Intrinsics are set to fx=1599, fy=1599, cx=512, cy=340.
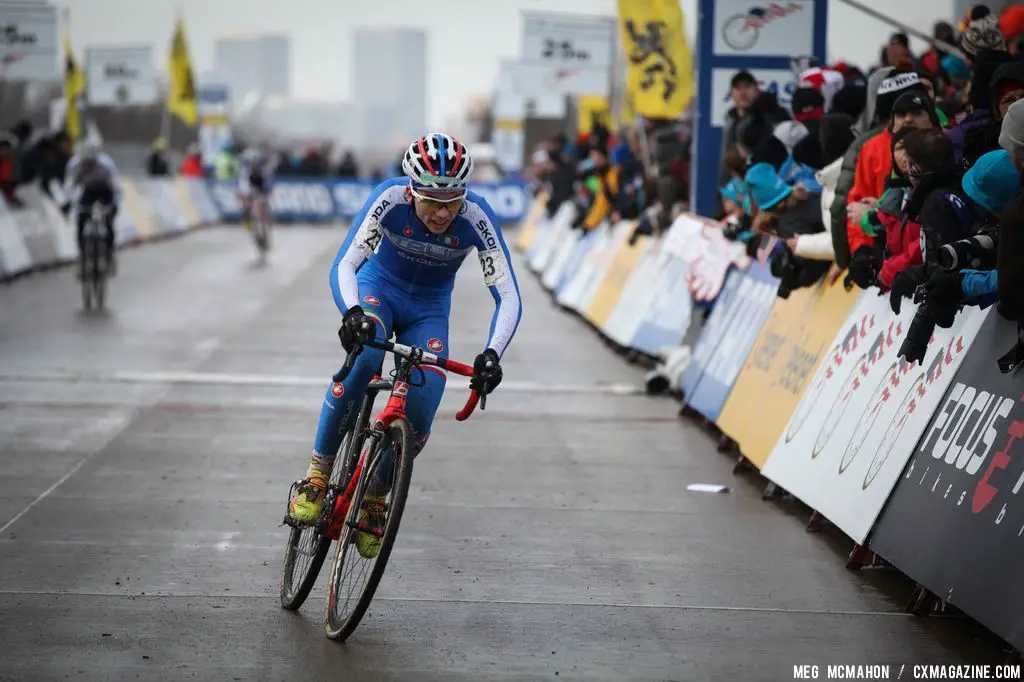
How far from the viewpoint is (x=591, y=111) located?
3556 cm

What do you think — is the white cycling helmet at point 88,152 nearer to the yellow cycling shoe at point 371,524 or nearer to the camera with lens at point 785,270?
the camera with lens at point 785,270

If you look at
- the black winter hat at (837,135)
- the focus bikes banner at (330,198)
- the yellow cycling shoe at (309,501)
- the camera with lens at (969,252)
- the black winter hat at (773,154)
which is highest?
the black winter hat at (837,135)

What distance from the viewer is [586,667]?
5.92 m

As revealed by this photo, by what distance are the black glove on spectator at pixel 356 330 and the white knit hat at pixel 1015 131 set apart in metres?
2.64

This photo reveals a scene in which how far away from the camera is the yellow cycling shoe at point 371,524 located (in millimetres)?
6234

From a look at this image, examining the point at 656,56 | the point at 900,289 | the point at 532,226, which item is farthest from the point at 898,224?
the point at 532,226

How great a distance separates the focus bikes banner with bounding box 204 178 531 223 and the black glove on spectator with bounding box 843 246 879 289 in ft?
137

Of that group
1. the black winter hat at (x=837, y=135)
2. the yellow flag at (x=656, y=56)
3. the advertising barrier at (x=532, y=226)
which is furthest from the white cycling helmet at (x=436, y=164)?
the advertising barrier at (x=532, y=226)

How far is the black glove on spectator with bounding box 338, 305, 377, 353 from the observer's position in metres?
6.26

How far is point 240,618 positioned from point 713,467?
4677 millimetres

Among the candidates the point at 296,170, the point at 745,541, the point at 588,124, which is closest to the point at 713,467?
the point at 745,541

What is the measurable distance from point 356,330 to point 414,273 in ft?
3.09

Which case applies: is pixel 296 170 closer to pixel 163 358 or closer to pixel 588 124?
pixel 588 124

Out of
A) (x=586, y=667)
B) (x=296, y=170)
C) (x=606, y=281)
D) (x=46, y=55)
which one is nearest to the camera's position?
(x=586, y=667)
